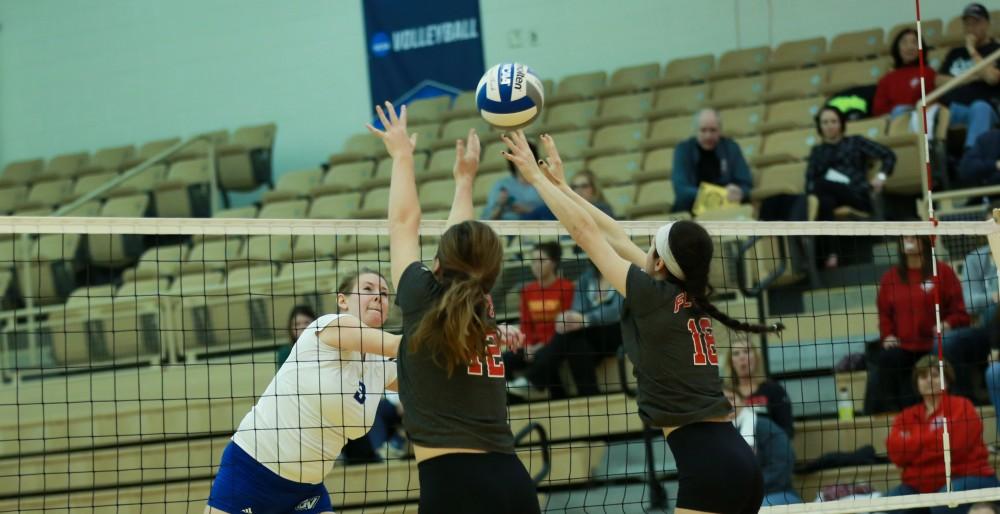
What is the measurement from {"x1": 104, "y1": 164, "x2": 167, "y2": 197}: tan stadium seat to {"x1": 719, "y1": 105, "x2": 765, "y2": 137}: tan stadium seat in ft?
21.4

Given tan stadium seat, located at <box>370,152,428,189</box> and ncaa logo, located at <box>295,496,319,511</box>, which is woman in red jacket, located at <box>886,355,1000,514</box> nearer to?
ncaa logo, located at <box>295,496,319,511</box>

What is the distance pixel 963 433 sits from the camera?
753 cm

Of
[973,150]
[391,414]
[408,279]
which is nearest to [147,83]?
[391,414]

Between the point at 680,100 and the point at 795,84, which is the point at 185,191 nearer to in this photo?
the point at 680,100

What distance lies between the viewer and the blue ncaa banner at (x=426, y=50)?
15.2 metres

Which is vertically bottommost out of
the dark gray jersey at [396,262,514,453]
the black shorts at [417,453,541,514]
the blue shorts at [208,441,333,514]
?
the blue shorts at [208,441,333,514]

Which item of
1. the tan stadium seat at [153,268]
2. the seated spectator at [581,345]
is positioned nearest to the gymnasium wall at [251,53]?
the tan stadium seat at [153,268]

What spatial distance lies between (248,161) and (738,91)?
18.4ft

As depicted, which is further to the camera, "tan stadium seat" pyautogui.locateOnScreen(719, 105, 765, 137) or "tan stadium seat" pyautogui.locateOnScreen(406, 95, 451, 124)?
"tan stadium seat" pyautogui.locateOnScreen(406, 95, 451, 124)

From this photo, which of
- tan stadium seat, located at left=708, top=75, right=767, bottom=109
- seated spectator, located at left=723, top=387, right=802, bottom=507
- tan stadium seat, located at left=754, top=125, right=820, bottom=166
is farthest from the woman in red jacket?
tan stadium seat, located at left=708, top=75, right=767, bottom=109

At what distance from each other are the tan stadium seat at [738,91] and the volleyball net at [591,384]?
2.70 metres

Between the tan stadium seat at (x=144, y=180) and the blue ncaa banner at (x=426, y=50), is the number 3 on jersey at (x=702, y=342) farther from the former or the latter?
the tan stadium seat at (x=144, y=180)

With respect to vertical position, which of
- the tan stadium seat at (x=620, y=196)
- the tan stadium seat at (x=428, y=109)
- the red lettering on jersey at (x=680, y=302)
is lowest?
the red lettering on jersey at (x=680, y=302)

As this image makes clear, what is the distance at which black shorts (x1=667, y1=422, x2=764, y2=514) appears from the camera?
4.60 metres
